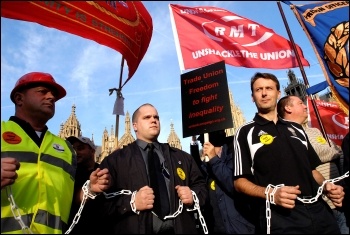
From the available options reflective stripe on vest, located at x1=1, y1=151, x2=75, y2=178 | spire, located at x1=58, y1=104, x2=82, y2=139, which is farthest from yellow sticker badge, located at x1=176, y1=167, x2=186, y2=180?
spire, located at x1=58, y1=104, x2=82, y2=139

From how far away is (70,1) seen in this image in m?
3.52

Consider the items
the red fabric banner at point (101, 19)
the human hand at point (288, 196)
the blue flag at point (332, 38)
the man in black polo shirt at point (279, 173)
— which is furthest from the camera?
the blue flag at point (332, 38)

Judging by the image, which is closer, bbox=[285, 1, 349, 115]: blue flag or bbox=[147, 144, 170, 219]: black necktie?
bbox=[147, 144, 170, 219]: black necktie

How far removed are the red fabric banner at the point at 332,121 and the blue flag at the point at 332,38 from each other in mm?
→ 2397

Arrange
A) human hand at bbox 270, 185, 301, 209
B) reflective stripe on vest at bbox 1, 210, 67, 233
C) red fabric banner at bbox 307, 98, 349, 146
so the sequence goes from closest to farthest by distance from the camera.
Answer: reflective stripe on vest at bbox 1, 210, 67, 233
human hand at bbox 270, 185, 301, 209
red fabric banner at bbox 307, 98, 349, 146

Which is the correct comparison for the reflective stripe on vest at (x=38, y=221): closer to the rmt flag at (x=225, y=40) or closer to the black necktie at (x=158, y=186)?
the black necktie at (x=158, y=186)

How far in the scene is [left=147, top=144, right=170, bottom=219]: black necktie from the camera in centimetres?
297

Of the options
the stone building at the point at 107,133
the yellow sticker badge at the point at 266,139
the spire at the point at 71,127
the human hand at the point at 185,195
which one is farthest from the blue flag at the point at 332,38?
the spire at the point at 71,127

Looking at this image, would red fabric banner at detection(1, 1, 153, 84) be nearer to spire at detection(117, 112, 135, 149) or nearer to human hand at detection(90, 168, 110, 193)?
human hand at detection(90, 168, 110, 193)

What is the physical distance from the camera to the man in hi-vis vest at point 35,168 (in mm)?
2393

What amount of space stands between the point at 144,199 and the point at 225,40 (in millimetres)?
4695

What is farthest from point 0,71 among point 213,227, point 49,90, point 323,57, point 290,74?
point 290,74

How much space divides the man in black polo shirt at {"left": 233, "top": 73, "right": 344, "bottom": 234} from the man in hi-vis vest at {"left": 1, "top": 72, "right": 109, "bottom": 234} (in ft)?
4.59

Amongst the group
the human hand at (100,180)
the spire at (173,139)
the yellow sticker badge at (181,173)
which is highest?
the spire at (173,139)
